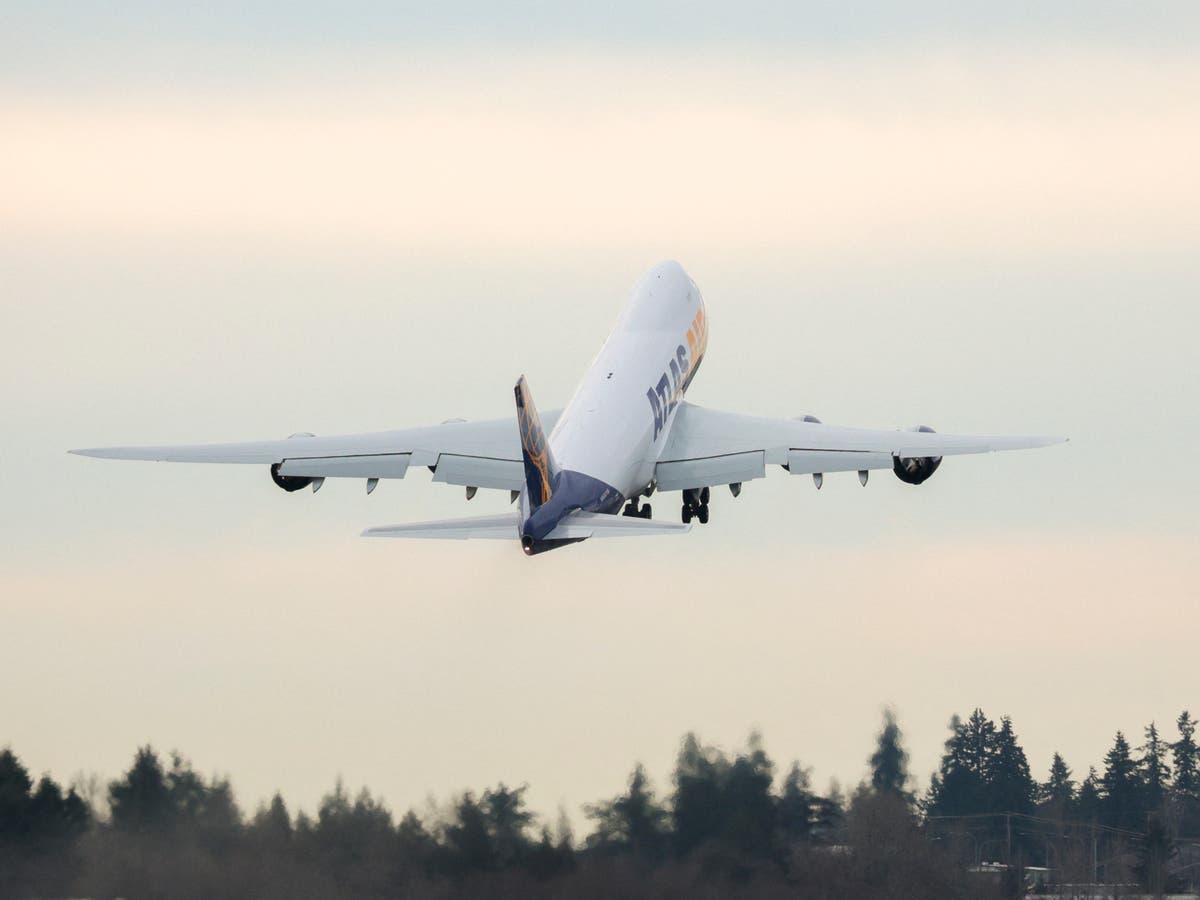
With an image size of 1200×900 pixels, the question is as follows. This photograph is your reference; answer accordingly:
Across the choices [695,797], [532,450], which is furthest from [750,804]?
[532,450]

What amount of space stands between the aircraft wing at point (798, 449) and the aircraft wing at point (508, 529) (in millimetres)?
11174

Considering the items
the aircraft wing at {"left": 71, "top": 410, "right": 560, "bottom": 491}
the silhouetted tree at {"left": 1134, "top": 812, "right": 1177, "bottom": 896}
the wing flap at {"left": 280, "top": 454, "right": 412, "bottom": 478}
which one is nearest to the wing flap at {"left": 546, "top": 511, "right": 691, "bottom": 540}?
the aircraft wing at {"left": 71, "top": 410, "right": 560, "bottom": 491}

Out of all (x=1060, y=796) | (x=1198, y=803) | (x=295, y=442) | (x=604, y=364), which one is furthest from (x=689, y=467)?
(x=1198, y=803)

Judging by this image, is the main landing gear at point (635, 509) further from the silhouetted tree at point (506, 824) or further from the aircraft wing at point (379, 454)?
the silhouetted tree at point (506, 824)

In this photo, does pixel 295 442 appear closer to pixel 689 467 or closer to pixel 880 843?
pixel 689 467

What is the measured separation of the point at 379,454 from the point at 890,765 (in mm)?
17195

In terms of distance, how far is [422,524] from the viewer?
75.2 m

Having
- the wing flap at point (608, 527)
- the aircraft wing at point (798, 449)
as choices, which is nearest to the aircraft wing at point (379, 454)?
the aircraft wing at point (798, 449)

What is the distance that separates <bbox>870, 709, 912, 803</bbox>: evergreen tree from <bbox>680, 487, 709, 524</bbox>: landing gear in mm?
8806

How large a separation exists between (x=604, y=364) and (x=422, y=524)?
18.7m

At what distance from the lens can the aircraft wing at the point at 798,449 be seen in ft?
291

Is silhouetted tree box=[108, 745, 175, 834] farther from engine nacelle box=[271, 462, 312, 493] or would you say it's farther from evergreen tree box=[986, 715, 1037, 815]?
evergreen tree box=[986, 715, 1037, 815]

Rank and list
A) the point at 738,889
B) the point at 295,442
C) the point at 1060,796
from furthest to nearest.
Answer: the point at 1060,796 → the point at 295,442 → the point at 738,889

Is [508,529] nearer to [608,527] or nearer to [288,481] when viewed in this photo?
[608,527]
